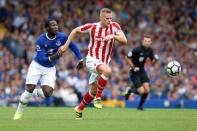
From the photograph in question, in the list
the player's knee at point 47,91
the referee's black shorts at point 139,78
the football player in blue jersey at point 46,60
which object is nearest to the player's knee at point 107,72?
the football player in blue jersey at point 46,60

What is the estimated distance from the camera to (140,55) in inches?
869

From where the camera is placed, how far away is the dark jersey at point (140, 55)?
2209 centimetres

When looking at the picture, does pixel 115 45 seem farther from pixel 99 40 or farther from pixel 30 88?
pixel 30 88

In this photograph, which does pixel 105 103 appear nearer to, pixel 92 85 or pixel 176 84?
pixel 176 84

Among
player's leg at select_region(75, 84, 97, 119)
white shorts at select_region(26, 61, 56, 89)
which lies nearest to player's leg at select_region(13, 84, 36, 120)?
white shorts at select_region(26, 61, 56, 89)

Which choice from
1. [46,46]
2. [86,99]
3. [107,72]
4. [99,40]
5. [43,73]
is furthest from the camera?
[43,73]

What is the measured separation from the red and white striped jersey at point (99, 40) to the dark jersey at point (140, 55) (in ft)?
18.1

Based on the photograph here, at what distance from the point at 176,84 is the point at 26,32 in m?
7.12

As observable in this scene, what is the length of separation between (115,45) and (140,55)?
9.32 m

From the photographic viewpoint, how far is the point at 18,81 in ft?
91.4

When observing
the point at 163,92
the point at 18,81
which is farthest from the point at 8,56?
the point at 163,92

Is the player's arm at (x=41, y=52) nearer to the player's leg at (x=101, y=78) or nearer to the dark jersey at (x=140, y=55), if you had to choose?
the player's leg at (x=101, y=78)

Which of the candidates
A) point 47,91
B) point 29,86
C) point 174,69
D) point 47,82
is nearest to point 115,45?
point 174,69

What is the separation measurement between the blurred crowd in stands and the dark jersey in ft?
19.6
